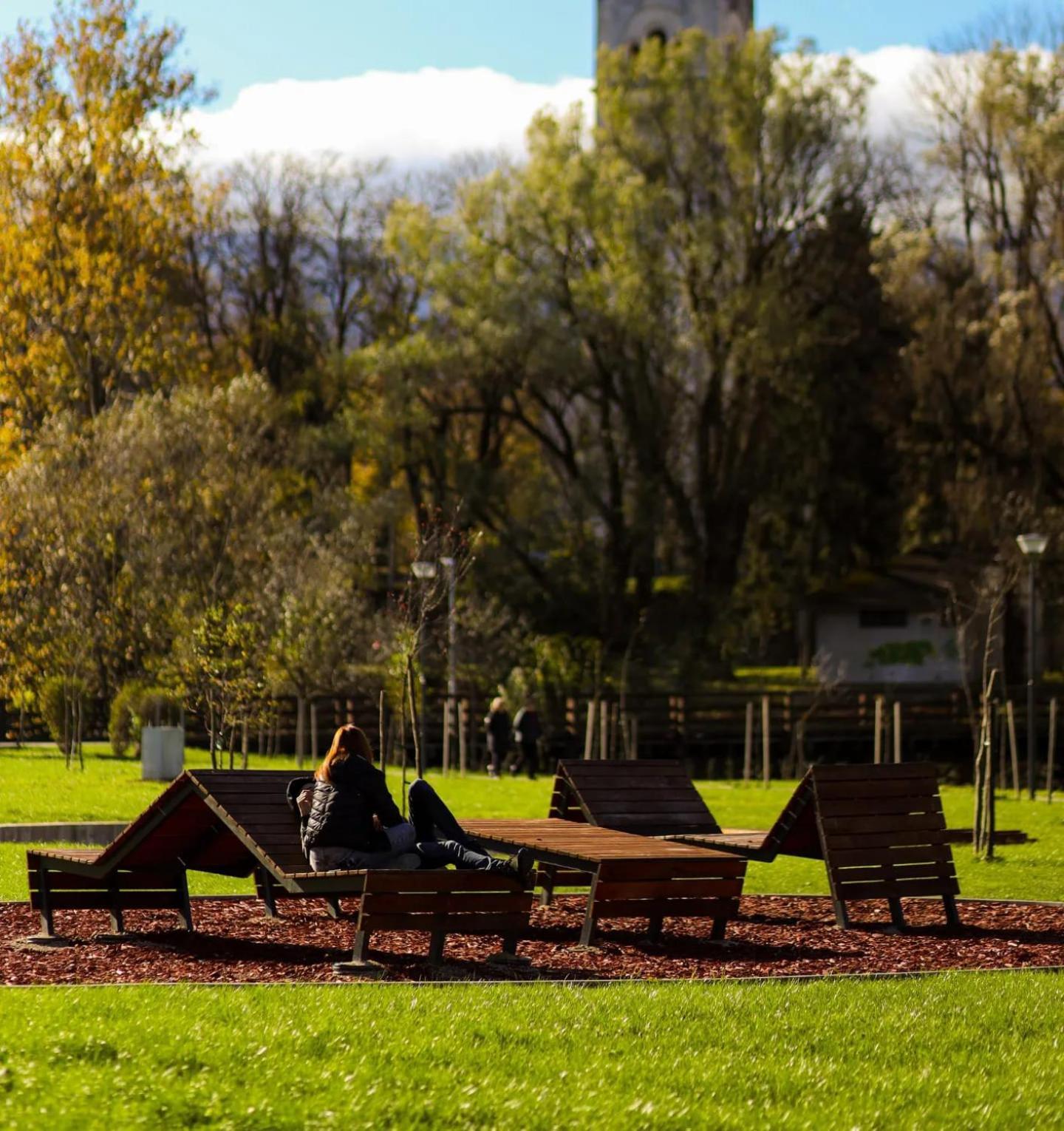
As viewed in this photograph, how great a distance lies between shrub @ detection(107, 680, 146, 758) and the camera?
109ft

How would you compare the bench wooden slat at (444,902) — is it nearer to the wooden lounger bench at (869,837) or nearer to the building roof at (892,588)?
the wooden lounger bench at (869,837)

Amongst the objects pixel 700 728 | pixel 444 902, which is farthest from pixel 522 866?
pixel 700 728

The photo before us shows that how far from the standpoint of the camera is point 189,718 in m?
37.0

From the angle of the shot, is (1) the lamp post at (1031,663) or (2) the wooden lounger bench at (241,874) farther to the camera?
(1) the lamp post at (1031,663)

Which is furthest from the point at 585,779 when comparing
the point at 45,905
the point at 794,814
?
the point at 45,905

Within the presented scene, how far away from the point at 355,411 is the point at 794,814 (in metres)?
37.6

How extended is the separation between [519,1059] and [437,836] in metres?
4.15

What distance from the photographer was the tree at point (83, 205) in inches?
1617

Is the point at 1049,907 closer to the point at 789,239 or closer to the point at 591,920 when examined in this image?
the point at 591,920

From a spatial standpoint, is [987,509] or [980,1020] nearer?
[980,1020]

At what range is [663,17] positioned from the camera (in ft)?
237

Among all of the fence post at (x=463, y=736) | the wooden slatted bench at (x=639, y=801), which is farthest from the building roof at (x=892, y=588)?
the wooden slatted bench at (x=639, y=801)

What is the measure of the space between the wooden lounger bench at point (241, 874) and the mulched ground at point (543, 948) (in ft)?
0.75

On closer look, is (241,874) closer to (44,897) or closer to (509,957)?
(44,897)
